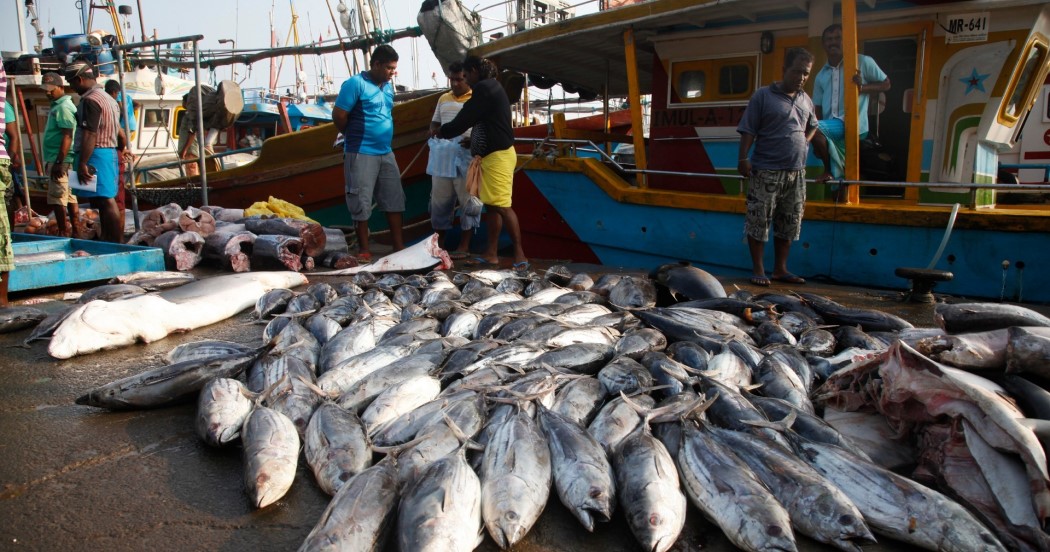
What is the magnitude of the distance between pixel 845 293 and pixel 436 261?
390 centimetres

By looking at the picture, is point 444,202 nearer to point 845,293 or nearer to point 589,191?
point 589,191

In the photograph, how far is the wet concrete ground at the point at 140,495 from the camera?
2148mm

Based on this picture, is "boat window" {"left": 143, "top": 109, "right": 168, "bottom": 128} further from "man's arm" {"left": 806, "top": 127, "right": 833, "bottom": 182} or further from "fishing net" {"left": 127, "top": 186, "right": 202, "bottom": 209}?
"man's arm" {"left": 806, "top": 127, "right": 833, "bottom": 182}

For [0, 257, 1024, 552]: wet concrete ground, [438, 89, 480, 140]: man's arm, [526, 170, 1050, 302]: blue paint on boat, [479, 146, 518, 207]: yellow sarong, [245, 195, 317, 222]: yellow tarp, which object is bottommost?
[0, 257, 1024, 552]: wet concrete ground

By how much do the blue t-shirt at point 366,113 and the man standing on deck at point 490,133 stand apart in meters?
0.70

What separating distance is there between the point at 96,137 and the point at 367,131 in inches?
114

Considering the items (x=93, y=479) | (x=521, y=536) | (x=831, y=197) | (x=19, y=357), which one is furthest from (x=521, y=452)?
(x=831, y=197)

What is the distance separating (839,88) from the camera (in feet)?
21.1

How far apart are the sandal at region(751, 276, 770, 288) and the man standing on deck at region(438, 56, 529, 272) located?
220 centimetres

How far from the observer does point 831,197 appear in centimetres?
703

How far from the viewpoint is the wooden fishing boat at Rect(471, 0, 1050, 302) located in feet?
19.0

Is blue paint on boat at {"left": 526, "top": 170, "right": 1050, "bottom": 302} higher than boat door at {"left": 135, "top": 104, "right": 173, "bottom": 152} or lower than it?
lower

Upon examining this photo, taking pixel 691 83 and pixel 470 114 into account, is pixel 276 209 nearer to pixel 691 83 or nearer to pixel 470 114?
pixel 470 114

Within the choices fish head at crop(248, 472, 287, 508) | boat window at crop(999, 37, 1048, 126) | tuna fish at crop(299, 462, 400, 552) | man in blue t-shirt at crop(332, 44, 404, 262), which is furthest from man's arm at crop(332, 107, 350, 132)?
boat window at crop(999, 37, 1048, 126)
